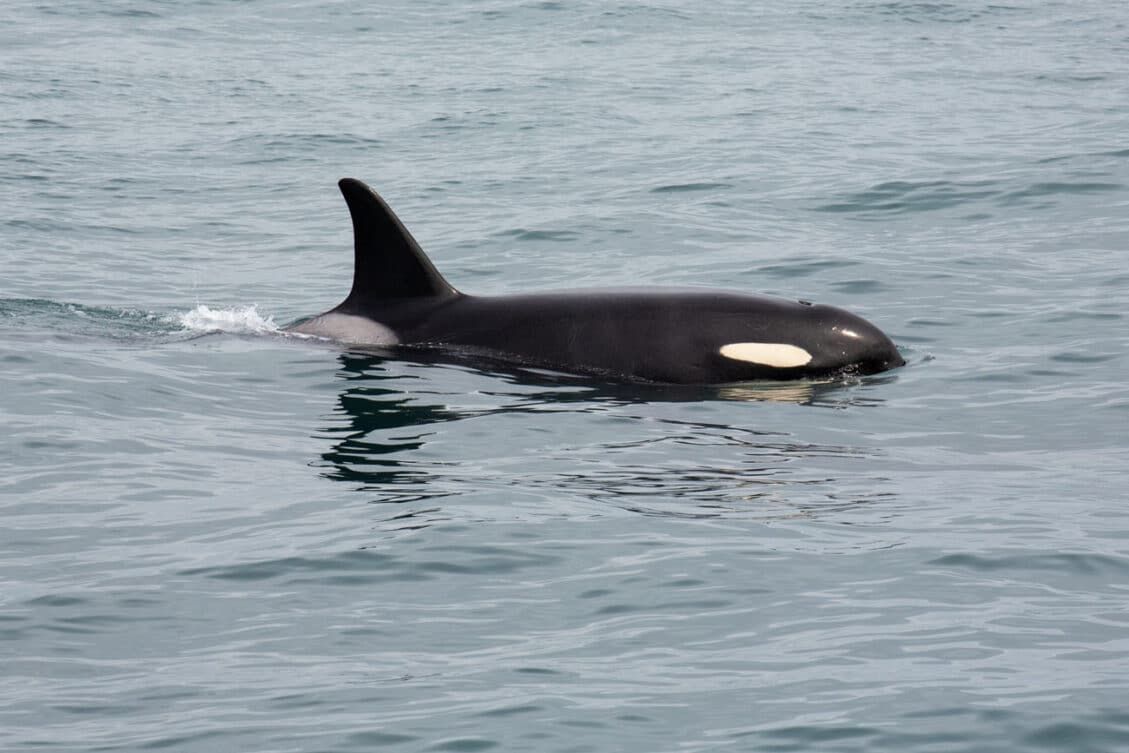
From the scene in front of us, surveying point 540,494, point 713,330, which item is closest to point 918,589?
point 540,494

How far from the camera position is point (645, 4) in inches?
1735

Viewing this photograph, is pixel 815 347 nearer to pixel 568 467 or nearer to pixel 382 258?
pixel 568 467

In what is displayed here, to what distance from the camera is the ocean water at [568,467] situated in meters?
6.79

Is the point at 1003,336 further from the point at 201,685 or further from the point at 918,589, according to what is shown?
the point at 201,685

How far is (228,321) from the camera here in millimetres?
15586

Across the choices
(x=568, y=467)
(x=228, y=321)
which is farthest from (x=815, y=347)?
(x=228, y=321)

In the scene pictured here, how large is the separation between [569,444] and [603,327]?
2.19 m

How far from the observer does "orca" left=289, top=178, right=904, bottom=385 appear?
12.8 metres

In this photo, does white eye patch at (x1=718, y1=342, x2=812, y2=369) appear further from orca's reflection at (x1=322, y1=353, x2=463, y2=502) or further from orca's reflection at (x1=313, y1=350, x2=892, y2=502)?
orca's reflection at (x1=322, y1=353, x2=463, y2=502)

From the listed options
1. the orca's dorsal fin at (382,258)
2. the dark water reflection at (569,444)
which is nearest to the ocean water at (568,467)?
the dark water reflection at (569,444)

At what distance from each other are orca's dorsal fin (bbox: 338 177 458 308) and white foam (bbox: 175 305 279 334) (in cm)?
135

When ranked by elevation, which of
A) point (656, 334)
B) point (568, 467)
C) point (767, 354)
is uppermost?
point (656, 334)

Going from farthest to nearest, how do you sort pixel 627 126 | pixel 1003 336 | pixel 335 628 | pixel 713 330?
pixel 627 126 → pixel 1003 336 → pixel 713 330 → pixel 335 628

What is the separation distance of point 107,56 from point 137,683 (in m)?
31.4
